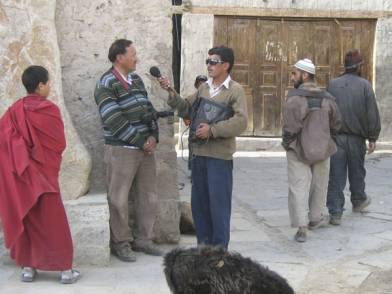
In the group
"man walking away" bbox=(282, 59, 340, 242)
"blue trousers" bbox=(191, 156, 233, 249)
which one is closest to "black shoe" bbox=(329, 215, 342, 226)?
"man walking away" bbox=(282, 59, 340, 242)

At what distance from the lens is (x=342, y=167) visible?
24.2ft

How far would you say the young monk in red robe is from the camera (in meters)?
4.84

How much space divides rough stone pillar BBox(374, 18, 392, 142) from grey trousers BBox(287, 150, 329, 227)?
23.0 feet

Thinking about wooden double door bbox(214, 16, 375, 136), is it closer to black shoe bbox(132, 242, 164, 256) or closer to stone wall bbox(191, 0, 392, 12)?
stone wall bbox(191, 0, 392, 12)

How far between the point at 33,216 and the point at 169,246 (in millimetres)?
1583

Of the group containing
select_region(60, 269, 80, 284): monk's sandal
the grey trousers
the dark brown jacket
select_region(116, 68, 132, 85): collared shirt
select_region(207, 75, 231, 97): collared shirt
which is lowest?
select_region(60, 269, 80, 284): monk's sandal

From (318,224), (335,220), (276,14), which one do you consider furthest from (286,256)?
(276,14)

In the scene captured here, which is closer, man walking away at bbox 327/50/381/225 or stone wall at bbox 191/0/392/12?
man walking away at bbox 327/50/381/225

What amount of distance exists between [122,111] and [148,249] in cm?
118

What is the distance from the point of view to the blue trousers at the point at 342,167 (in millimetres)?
7273

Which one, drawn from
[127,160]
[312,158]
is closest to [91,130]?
[127,160]

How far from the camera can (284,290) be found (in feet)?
7.72

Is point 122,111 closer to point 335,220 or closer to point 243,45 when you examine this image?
point 335,220

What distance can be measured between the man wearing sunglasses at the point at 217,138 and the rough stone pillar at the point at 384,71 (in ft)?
27.7
